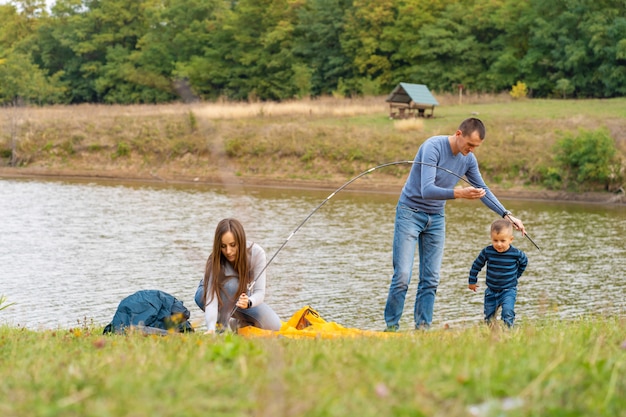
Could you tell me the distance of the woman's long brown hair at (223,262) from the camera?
23.2 ft

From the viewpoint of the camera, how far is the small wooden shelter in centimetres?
3847

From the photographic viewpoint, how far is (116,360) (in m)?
4.07

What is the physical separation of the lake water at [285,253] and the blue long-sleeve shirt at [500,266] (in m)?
1.99

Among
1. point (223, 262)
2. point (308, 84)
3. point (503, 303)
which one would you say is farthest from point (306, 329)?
point (308, 84)

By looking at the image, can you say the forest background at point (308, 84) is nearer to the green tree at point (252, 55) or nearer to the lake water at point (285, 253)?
the green tree at point (252, 55)

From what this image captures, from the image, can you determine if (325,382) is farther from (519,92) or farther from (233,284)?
(519,92)

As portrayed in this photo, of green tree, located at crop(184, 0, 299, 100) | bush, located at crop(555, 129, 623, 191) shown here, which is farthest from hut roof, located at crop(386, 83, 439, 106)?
green tree, located at crop(184, 0, 299, 100)

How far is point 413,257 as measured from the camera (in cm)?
781

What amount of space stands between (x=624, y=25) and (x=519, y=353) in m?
45.1

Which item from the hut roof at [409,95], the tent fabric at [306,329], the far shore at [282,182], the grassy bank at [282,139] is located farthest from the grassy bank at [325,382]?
the hut roof at [409,95]

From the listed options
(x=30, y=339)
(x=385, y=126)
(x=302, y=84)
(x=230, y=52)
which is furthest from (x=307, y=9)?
(x=30, y=339)

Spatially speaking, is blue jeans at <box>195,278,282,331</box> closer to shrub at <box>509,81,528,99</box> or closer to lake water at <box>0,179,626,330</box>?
lake water at <box>0,179,626,330</box>

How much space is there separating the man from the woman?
1.23 meters

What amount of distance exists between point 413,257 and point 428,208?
0.47m
